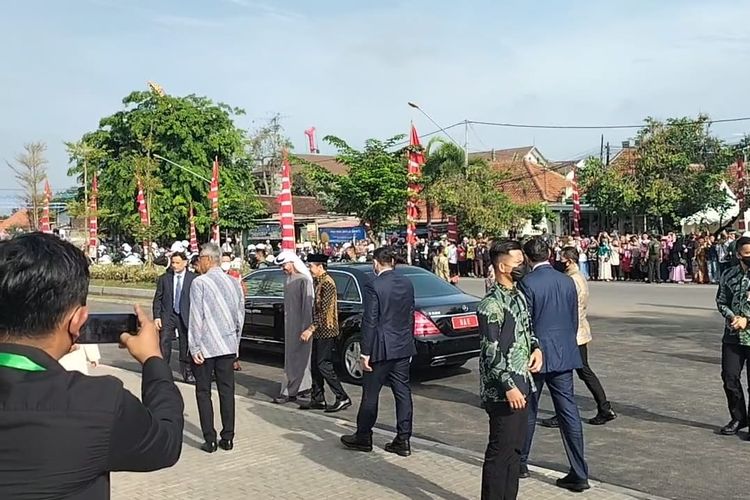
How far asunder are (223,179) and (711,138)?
27.6 m

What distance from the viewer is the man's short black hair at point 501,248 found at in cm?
493

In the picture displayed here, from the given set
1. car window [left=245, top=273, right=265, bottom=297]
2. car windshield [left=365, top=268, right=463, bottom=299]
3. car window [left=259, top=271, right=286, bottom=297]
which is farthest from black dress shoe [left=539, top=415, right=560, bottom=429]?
car window [left=245, top=273, right=265, bottom=297]

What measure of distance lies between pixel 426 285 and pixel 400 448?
13.6 ft

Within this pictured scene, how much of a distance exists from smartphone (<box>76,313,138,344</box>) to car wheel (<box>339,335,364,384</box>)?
7.68m

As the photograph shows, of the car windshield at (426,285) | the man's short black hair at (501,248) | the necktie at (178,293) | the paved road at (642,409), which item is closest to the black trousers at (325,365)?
the paved road at (642,409)

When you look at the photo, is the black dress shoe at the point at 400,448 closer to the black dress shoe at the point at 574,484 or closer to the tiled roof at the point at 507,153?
the black dress shoe at the point at 574,484

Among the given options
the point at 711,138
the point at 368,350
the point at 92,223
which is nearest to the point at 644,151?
the point at 711,138

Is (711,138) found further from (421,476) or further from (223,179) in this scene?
(421,476)

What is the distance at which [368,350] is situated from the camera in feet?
21.6

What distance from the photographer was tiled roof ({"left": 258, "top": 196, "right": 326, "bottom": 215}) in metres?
55.6

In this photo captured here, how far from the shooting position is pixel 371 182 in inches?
1005

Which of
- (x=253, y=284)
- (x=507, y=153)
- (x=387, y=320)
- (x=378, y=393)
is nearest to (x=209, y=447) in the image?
(x=378, y=393)

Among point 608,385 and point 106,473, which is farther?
point 608,385

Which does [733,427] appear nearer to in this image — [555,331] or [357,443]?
[555,331]
